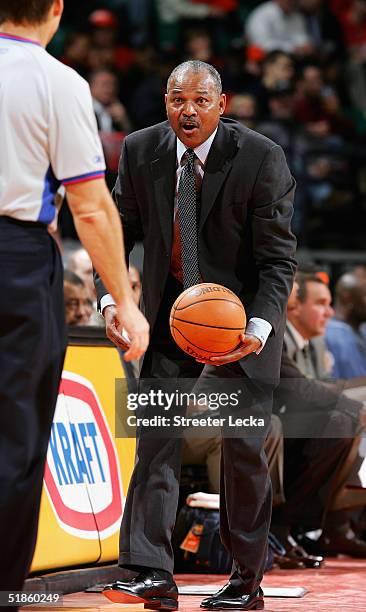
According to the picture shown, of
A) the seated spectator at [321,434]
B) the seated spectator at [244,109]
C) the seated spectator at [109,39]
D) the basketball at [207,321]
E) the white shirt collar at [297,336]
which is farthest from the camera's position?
the seated spectator at [109,39]

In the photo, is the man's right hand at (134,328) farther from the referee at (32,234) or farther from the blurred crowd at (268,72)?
the blurred crowd at (268,72)

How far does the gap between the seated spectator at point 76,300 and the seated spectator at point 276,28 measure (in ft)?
25.3

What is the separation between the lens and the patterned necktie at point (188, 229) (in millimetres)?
5043

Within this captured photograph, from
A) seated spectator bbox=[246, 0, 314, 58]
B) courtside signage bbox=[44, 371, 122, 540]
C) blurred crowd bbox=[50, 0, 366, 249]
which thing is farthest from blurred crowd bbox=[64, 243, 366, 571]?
seated spectator bbox=[246, 0, 314, 58]

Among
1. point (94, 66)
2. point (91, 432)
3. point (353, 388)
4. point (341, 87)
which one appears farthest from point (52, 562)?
point (341, 87)

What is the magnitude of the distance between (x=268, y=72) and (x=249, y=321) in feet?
28.2

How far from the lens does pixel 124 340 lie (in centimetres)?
478

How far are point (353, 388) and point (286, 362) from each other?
0.58m

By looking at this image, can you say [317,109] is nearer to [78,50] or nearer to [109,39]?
[109,39]

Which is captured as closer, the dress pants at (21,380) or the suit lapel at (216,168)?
the dress pants at (21,380)

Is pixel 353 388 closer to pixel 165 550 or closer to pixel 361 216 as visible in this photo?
pixel 165 550

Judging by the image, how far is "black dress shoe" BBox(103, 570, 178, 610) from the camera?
15.5 ft

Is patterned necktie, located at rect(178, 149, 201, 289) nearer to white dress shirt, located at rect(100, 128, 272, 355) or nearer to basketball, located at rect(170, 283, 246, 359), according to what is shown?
white dress shirt, located at rect(100, 128, 272, 355)

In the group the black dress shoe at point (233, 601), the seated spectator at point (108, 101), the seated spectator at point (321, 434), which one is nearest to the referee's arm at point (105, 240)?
the black dress shoe at point (233, 601)
